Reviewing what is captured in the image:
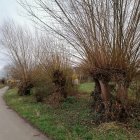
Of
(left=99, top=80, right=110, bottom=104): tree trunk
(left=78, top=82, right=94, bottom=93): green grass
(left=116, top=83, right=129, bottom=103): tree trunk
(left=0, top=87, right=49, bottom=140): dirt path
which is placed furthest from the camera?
(left=78, top=82, right=94, bottom=93): green grass

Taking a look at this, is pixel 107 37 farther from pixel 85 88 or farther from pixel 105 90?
pixel 85 88

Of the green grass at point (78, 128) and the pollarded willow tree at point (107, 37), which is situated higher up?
the pollarded willow tree at point (107, 37)

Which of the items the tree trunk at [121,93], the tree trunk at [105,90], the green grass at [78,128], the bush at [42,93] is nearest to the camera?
the green grass at [78,128]

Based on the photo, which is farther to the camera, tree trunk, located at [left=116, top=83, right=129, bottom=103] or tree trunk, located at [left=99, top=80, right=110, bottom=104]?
tree trunk, located at [left=99, top=80, right=110, bottom=104]

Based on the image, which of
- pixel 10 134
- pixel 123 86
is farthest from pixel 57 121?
pixel 123 86

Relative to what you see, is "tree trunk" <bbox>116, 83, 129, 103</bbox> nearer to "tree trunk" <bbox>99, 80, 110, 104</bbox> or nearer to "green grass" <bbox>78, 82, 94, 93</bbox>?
"tree trunk" <bbox>99, 80, 110, 104</bbox>

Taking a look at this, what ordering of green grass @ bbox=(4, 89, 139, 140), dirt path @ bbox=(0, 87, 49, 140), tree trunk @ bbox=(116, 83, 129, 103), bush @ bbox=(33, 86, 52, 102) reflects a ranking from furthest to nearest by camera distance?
1. bush @ bbox=(33, 86, 52, 102)
2. tree trunk @ bbox=(116, 83, 129, 103)
3. dirt path @ bbox=(0, 87, 49, 140)
4. green grass @ bbox=(4, 89, 139, 140)

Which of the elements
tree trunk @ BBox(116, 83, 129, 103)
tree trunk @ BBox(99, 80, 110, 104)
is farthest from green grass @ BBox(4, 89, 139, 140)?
tree trunk @ BBox(116, 83, 129, 103)

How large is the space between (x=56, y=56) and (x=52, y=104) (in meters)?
3.51

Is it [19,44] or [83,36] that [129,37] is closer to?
[83,36]

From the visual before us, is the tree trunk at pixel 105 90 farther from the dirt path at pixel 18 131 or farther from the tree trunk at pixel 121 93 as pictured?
the dirt path at pixel 18 131

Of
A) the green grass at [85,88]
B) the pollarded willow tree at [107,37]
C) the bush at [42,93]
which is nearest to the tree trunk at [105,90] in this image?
the pollarded willow tree at [107,37]

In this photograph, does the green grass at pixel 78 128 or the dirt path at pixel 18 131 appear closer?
the green grass at pixel 78 128

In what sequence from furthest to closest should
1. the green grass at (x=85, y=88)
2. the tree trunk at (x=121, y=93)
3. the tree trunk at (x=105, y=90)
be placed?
the green grass at (x=85, y=88)
the tree trunk at (x=105, y=90)
the tree trunk at (x=121, y=93)
